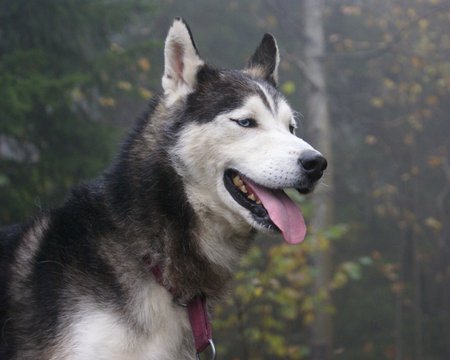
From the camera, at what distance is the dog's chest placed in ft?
9.80

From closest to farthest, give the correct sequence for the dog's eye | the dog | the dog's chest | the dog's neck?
1. the dog's chest
2. the dog
3. the dog's neck
4. the dog's eye

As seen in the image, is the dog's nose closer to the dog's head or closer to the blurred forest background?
the dog's head

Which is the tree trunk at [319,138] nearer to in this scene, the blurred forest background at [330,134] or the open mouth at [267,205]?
the blurred forest background at [330,134]

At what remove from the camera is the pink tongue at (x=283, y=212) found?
3.27m

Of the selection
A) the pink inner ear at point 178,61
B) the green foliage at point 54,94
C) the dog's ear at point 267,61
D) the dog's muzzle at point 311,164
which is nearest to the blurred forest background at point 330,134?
the green foliage at point 54,94

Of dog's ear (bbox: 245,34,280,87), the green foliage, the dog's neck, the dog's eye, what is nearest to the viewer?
the dog's neck

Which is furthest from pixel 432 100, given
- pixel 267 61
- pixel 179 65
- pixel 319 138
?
pixel 179 65

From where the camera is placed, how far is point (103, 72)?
9273 mm

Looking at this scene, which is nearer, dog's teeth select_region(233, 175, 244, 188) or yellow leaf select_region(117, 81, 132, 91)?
dog's teeth select_region(233, 175, 244, 188)

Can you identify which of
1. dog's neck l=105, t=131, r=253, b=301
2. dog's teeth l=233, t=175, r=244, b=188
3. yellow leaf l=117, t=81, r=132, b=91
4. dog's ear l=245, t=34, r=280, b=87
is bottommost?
yellow leaf l=117, t=81, r=132, b=91

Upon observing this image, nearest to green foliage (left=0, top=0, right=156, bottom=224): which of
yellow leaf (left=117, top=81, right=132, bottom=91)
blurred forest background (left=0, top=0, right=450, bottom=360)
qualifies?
blurred forest background (left=0, top=0, right=450, bottom=360)

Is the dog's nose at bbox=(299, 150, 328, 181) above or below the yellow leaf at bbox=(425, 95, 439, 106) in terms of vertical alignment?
above

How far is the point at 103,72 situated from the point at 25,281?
6.39 metres

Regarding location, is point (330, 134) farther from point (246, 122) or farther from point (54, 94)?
point (246, 122)
